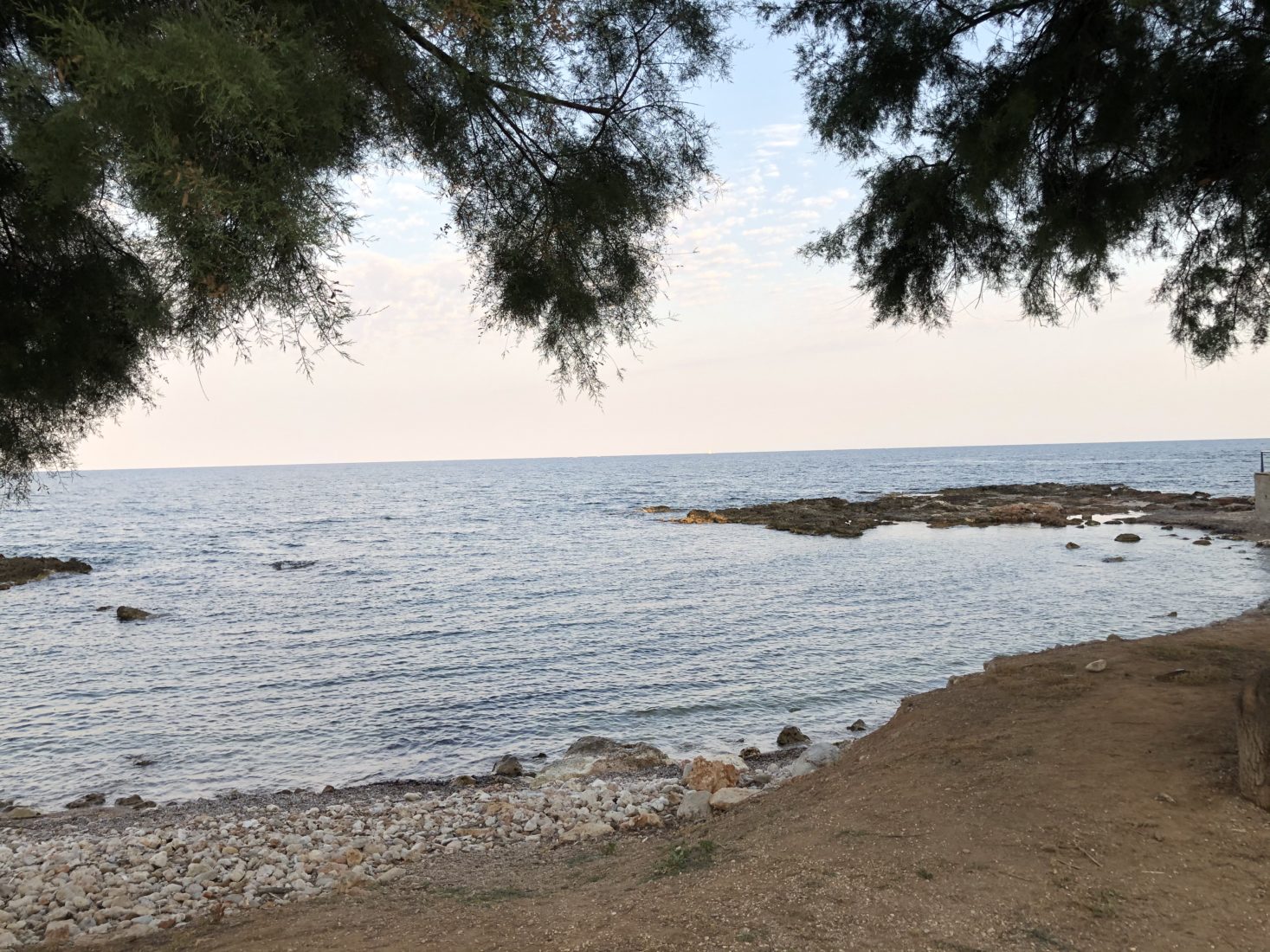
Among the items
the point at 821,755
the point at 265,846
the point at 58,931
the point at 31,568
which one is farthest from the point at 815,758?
the point at 31,568

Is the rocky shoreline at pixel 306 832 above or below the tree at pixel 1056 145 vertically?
below

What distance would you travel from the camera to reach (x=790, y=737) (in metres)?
13.3

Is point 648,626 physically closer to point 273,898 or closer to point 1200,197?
point 273,898

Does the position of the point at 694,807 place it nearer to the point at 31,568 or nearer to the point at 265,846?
→ the point at 265,846

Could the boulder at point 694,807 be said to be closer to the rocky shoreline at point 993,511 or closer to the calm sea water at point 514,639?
the calm sea water at point 514,639

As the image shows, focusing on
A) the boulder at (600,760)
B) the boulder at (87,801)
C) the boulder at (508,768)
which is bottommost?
the boulder at (87,801)

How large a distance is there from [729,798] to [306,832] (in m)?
4.89

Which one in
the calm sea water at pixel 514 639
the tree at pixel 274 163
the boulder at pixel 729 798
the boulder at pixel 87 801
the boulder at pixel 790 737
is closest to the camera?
the tree at pixel 274 163

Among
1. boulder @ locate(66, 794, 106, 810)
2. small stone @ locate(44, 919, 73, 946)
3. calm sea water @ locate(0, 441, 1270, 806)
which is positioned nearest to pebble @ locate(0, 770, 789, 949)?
small stone @ locate(44, 919, 73, 946)

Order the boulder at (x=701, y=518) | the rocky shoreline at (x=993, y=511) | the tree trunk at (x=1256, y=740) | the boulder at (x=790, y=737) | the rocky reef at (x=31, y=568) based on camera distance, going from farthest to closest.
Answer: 1. the boulder at (x=701, y=518)
2. the rocky shoreline at (x=993, y=511)
3. the rocky reef at (x=31, y=568)
4. the boulder at (x=790, y=737)
5. the tree trunk at (x=1256, y=740)

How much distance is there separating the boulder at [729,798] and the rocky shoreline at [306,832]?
20 millimetres

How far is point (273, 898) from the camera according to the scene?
748cm

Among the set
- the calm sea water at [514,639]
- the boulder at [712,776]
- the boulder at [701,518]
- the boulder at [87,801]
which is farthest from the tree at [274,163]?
the boulder at [701,518]

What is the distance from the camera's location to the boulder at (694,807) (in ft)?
28.7
